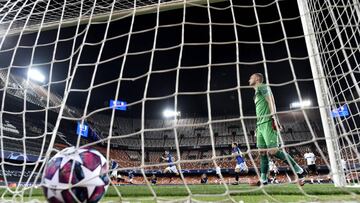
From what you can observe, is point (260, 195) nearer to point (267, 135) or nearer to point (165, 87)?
point (267, 135)

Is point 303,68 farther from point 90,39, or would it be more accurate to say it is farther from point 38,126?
point 38,126

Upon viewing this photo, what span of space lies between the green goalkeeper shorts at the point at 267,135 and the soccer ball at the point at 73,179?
2453 mm

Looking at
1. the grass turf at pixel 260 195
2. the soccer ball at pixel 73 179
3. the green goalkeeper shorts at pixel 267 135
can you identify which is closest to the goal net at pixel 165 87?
the grass turf at pixel 260 195

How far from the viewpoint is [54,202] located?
188cm

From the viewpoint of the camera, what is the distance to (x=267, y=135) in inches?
152

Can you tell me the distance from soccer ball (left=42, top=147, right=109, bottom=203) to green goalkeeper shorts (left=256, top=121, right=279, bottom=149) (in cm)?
245

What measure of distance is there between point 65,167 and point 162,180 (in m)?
20.5

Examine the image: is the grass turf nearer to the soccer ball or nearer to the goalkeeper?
the soccer ball

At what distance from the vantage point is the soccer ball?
184 cm

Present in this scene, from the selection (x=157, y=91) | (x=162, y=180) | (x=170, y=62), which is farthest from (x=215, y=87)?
(x=162, y=180)

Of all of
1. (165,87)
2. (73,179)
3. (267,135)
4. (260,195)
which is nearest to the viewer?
(73,179)

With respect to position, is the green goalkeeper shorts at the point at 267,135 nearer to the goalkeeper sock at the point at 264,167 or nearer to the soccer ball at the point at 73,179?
the goalkeeper sock at the point at 264,167

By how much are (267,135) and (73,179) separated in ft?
8.78

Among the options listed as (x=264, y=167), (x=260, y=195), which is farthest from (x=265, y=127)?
(x=260, y=195)
